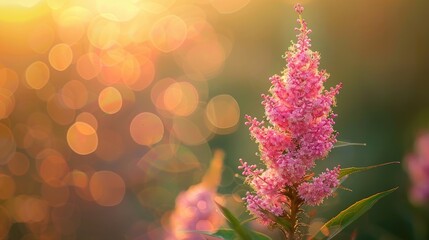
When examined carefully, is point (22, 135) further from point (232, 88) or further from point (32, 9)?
point (232, 88)

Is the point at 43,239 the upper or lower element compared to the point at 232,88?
lower

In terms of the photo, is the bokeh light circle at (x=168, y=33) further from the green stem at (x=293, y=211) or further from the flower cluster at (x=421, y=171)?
the green stem at (x=293, y=211)

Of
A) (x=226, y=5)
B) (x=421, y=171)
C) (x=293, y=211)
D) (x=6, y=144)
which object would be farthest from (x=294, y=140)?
(x=226, y=5)

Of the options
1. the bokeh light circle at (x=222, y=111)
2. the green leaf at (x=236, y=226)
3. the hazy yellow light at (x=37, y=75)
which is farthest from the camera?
the hazy yellow light at (x=37, y=75)

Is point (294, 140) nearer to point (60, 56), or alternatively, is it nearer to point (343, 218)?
point (343, 218)

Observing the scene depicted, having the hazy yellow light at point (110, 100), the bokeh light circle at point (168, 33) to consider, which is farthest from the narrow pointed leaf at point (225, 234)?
the bokeh light circle at point (168, 33)

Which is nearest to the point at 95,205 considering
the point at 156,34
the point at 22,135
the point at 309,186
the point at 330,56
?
the point at 22,135
